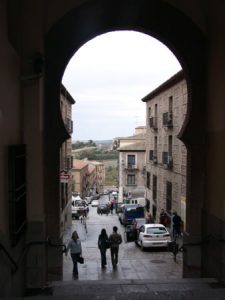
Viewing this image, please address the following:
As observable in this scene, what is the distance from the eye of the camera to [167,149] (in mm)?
27266

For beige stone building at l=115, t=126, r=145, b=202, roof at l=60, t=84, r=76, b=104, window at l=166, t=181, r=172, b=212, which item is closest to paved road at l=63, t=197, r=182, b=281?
window at l=166, t=181, r=172, b=212

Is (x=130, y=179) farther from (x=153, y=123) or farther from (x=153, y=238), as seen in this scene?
(x=153, y=238)

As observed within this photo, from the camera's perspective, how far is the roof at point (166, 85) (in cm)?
2337

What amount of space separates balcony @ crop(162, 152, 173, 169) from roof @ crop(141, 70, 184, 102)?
12.6ft

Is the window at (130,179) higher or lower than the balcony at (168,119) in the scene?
lower

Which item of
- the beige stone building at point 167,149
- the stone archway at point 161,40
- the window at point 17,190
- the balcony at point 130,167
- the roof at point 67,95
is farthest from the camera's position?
the balcony at point 130,167

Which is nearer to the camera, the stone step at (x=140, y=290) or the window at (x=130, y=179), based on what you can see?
the stone step at (x=140, y=290)

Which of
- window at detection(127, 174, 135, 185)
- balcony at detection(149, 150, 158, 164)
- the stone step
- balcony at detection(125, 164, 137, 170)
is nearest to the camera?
the stone step

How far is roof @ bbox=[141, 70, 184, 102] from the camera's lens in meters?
Answer: 23.4

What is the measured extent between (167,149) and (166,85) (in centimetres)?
369

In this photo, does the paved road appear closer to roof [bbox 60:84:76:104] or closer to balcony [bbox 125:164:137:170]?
roof [bbox 60:84:76:104]

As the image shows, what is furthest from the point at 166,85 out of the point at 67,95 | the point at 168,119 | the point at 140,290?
the point at 140,290

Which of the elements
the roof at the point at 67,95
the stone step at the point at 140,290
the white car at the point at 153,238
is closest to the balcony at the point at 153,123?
the roof at the point at 67,95

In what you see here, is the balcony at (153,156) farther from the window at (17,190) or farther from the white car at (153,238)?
the window at (17,190)
